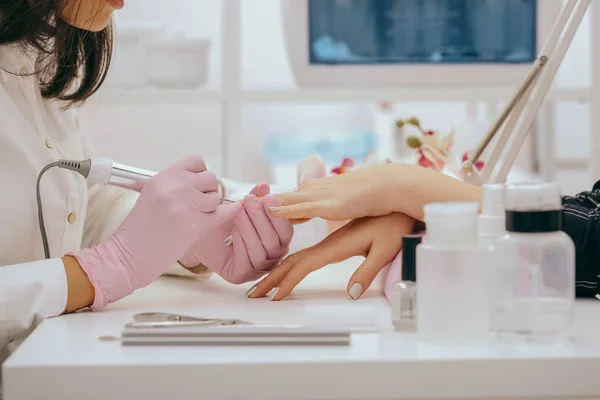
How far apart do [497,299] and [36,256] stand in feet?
2.25

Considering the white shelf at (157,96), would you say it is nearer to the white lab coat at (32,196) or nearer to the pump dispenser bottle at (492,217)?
the white lab coat at (32,196)

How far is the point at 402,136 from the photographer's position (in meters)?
2.17

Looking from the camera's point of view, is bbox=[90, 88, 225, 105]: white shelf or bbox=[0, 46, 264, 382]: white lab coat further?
bbox=[90, 88, 225, 105]: white shelf

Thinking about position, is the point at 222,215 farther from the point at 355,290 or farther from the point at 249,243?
the point at 355,290

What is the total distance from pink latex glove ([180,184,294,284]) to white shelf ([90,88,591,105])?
1320mm

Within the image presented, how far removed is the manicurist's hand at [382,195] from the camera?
982 millimetres

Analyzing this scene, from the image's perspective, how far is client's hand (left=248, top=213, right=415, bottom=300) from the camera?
98 centimetres

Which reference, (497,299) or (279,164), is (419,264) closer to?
(497,299)

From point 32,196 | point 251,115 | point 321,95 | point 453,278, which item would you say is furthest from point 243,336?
point 251,115

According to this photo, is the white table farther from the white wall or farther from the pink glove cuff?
the white wall

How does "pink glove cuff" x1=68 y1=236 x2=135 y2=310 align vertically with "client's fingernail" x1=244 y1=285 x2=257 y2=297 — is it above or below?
above

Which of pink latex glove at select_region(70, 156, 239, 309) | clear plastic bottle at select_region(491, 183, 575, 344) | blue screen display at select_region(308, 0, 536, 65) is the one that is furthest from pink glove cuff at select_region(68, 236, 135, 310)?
blue screen display at select_region(308, 0, 536, 65)

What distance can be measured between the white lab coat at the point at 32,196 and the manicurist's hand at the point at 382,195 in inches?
11.0

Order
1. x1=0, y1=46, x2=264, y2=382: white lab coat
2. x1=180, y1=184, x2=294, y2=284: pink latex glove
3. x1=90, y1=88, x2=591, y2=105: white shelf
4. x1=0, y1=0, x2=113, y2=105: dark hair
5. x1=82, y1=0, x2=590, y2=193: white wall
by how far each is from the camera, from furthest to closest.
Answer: x1=82, y1=0, x2=590, y2=193: white wall → x1=90, y1=88, x2=591, y2=105: white shelf → x1=0, y1=0, x2=113, y2=105: dark hair → x1=180, y1=184, x2=294, y2=284: pink latex glove → x1=0, y1=46, x2=264, y2=382: white lab coat
